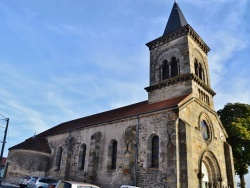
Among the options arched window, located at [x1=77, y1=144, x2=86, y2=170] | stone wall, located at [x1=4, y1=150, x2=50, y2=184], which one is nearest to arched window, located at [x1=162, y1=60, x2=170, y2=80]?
arched window, located at [x1=77, y1=144, x2=86, y2=170]

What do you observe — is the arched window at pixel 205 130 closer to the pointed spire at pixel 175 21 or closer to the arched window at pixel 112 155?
the arched window at pixel 112 155

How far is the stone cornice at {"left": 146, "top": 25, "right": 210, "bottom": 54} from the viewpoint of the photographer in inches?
894

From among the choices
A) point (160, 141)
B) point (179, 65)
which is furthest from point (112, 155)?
point (179, 65)

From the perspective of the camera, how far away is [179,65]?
2216 cm

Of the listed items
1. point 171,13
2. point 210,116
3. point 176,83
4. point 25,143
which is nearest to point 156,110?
point 176,83

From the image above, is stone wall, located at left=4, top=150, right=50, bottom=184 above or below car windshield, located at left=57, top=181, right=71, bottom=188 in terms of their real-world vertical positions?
above

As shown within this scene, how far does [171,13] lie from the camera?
27609 mm

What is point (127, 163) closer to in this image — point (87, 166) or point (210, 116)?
point (87, 166)

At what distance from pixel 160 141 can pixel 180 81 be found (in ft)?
21.4

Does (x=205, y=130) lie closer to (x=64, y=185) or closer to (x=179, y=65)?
(x=179, y=65)

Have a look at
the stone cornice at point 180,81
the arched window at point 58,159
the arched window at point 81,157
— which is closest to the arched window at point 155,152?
the stone cornice at point 180,81

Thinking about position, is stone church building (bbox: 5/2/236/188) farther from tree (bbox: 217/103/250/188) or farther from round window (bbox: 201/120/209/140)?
tree (bbox: 217/103/250/188)

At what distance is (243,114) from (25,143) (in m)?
26.4

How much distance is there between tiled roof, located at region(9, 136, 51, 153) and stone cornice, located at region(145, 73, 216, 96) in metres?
14.2
